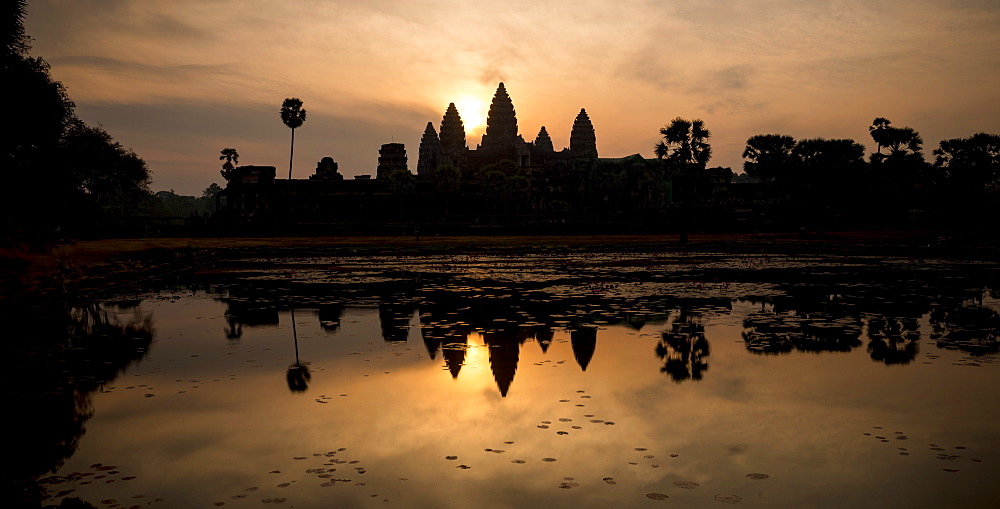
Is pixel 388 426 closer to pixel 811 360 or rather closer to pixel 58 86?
pixel 811 360

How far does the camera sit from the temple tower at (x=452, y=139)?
15012 cm

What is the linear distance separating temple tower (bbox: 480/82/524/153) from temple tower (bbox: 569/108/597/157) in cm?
1634

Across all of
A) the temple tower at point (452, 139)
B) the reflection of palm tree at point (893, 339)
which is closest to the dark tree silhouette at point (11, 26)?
the reflection of palm tree at point (893, 339)

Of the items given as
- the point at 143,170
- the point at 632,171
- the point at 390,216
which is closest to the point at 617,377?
the point at 143,170

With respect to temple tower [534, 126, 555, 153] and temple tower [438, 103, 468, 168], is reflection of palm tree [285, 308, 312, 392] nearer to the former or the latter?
temple tower [438, 103, 468, 168]

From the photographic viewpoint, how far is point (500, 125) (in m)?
155

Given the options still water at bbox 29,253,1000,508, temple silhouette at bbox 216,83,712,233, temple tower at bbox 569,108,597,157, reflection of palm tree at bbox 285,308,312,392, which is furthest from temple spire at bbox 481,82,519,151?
reflection of palm tree at bbox 285,308,312,392

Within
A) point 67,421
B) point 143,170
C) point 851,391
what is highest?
point 143,170

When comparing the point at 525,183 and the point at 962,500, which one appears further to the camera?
the point at 525,183

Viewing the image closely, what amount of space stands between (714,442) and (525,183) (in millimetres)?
95069

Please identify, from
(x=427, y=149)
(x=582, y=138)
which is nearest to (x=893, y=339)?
(x=582, y=138)

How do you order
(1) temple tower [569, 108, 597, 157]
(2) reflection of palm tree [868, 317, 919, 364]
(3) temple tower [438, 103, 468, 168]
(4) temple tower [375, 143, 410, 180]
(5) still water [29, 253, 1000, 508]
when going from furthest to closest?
(1) temple tower [569, 108, 597, 157] < (3) temple tower [438, 103, 468, 168] < (4) temple tower [375, 143, 410, 180] < (2) reflection of palm tree [868, 317, 919, 364] < (5) still water [29, 253, 1000, 508]

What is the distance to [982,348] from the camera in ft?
40.2

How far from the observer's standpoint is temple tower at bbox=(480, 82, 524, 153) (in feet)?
500
